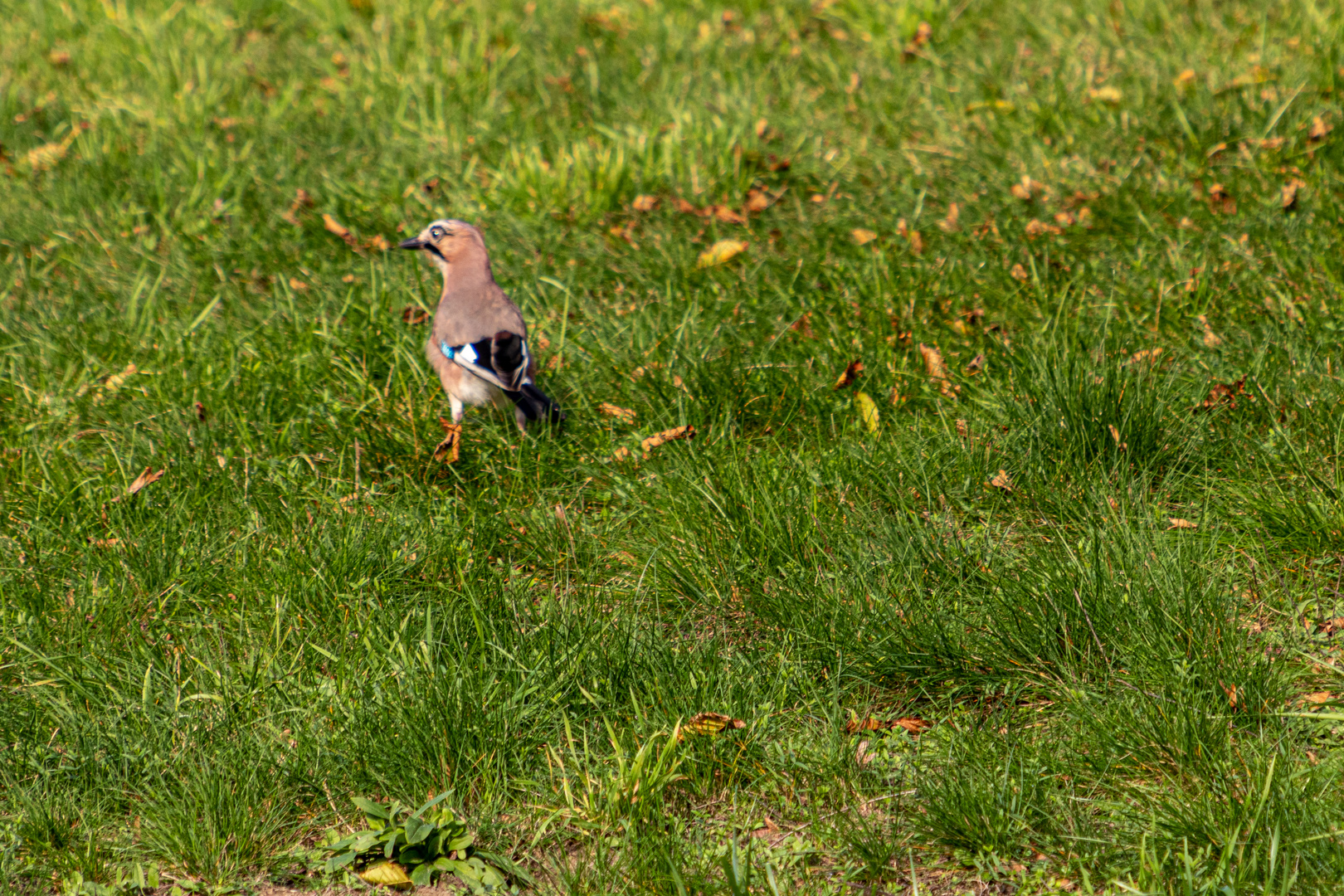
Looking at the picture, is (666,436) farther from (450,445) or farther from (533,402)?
(450,445)

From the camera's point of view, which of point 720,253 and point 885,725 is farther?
point 720,253

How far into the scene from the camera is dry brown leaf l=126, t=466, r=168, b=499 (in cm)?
384

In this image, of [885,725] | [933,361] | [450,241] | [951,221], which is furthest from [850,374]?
[450,241]

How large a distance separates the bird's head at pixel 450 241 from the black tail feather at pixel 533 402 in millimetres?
887

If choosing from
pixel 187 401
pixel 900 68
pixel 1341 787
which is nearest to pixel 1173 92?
pixel 900 68

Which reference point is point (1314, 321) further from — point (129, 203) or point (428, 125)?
point (129, 203)

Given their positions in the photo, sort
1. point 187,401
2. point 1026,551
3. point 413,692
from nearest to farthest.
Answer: point 413,692 < point 1026,551 < point 187,401

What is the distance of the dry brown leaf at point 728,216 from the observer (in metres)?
5.40

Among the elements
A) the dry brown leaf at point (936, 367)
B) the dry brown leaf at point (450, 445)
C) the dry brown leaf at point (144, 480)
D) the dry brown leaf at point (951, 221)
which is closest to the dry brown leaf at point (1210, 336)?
the dry brown leaf at point (936, 367)

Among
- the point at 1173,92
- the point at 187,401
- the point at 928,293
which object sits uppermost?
the point at 1173,92

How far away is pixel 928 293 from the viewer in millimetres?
4547

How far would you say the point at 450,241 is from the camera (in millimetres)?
4719

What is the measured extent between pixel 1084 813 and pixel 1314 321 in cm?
228

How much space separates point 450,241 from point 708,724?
8.70ft
